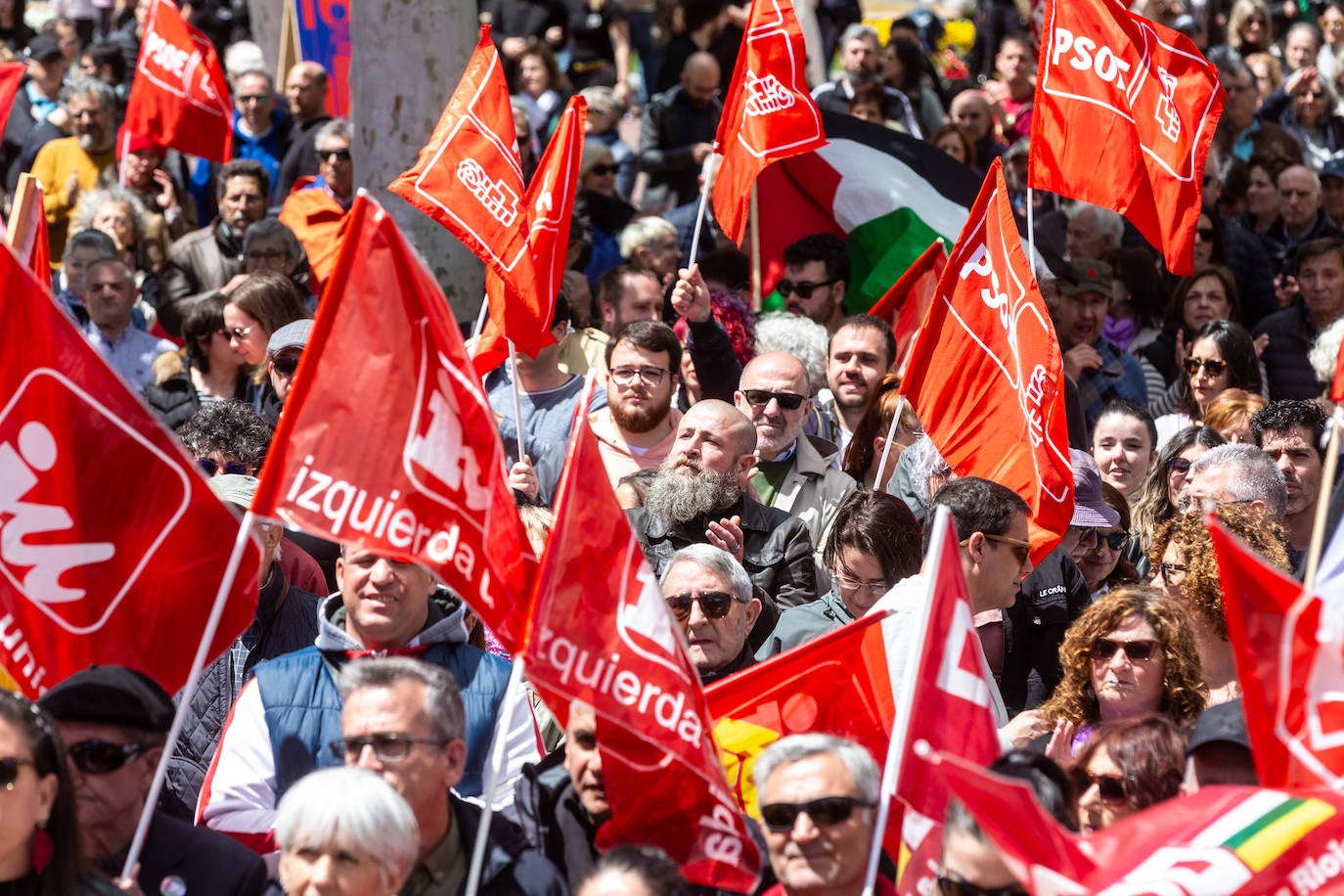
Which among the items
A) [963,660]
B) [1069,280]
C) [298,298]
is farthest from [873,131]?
[963,660]

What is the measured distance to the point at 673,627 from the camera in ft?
14.8

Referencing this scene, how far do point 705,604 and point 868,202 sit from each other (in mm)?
5142

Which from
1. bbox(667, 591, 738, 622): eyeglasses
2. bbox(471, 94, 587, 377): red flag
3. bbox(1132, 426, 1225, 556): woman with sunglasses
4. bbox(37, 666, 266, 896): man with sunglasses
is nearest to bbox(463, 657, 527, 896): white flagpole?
bbox(37, 666, 266, 896): man with sunglasses

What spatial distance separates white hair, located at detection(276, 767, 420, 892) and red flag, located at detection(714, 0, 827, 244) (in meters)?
4.40

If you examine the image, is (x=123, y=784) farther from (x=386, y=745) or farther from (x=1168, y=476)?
(x=1168, y=476)

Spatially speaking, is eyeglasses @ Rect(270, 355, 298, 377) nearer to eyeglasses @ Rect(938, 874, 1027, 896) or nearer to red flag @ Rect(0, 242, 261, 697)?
red flag @ Rect(0, 242, 261, 697)

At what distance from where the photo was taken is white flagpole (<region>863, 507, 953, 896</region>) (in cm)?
423

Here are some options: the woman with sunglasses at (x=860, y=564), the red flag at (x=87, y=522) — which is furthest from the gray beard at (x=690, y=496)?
the red flag at (x=87, y=522)

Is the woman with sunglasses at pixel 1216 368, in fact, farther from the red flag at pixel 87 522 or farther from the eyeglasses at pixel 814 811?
the red flag at pixel 87 522

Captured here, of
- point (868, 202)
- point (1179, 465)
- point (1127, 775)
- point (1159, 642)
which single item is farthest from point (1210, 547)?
point (868, 202)

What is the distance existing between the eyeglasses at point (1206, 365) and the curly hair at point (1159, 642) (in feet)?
11.8

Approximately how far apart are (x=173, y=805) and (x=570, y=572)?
1286 millimetres

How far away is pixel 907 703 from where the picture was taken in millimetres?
4336

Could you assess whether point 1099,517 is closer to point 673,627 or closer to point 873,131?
point 673,627
